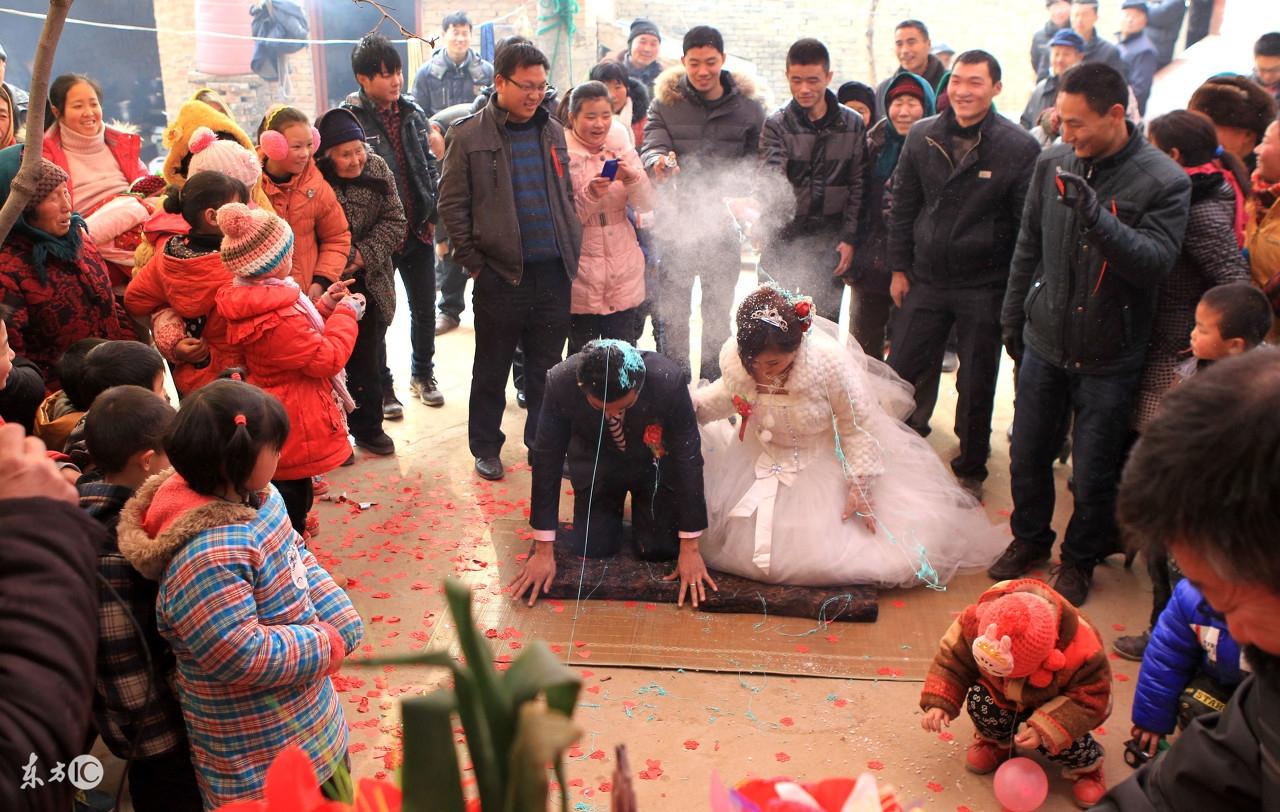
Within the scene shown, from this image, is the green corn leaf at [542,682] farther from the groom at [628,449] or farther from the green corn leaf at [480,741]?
the groom at [628,449]

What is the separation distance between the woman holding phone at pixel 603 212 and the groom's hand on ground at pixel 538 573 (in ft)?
4.72

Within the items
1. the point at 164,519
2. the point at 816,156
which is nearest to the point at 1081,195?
the point at 816,156

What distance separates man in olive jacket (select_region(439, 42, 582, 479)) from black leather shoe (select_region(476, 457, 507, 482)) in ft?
0.96

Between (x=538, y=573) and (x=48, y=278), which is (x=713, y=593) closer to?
(x=538, y=573)

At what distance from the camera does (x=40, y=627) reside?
1.16m

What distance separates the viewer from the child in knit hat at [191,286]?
369 cm

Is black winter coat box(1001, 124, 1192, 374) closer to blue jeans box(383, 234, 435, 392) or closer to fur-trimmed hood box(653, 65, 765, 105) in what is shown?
fur-trimmed hood box(653, 65, 765, 105)

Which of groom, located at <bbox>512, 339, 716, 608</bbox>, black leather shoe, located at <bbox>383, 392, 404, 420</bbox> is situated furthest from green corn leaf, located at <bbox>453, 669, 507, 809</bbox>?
black leather shoe, located at <bbox>383, 392, 404, 420</bbox>

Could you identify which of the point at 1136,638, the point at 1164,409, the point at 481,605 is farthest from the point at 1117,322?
the point at 1164,409

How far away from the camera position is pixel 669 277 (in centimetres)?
580

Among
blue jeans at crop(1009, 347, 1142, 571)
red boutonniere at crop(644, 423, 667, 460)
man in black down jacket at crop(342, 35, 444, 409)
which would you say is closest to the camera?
blue jeans at crop(1009, 347, 1142, 571)

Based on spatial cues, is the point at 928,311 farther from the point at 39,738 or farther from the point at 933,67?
the point at 39,738

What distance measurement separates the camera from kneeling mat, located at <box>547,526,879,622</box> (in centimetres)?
378

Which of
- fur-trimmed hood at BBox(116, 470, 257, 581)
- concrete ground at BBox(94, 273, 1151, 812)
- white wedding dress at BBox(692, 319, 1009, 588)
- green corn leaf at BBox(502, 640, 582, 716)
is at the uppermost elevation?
green corn leaf at BBox(502, 640, 582, 716)
